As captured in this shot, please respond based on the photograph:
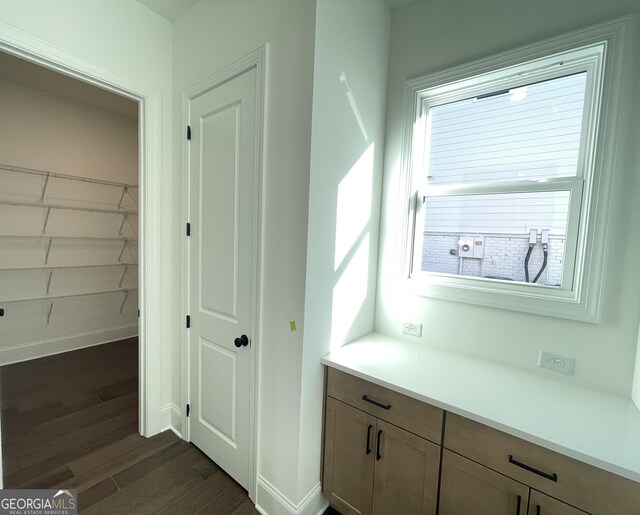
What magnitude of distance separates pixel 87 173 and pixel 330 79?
11.7ft

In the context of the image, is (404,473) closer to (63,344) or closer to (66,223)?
(63,344)

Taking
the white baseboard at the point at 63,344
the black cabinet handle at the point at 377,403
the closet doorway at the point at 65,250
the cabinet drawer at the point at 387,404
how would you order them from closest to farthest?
the cabinet drawer at the point at 387,404 < the black cabinet handle at the point at 377,403 < the closet doorway at the point at 65,250 < the white baseboard at the point at 63,344

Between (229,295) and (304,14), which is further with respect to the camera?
(229,295)

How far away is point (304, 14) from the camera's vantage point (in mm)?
1315

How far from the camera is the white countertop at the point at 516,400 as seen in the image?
→ 946 millimetres

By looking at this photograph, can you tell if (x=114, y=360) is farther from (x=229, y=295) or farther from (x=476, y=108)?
(x=476, y=108)

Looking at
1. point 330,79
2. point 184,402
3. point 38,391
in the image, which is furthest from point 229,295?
point 38,391

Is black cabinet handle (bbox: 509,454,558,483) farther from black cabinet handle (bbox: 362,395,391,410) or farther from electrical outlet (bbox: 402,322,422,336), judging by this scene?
electrical outlet (bbox: 402,322,422,336)

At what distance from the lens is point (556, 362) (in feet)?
4.64

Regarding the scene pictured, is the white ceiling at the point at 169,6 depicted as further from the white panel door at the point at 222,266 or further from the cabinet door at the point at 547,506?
the cabinet door at the point at 547,506

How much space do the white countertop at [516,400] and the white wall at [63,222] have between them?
359 centimetres

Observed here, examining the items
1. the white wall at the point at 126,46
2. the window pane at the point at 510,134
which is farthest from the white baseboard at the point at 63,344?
the window pane at the point at 510,134

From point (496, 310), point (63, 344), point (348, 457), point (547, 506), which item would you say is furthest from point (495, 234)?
point (63, 344)

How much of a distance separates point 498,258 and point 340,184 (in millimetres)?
1009
